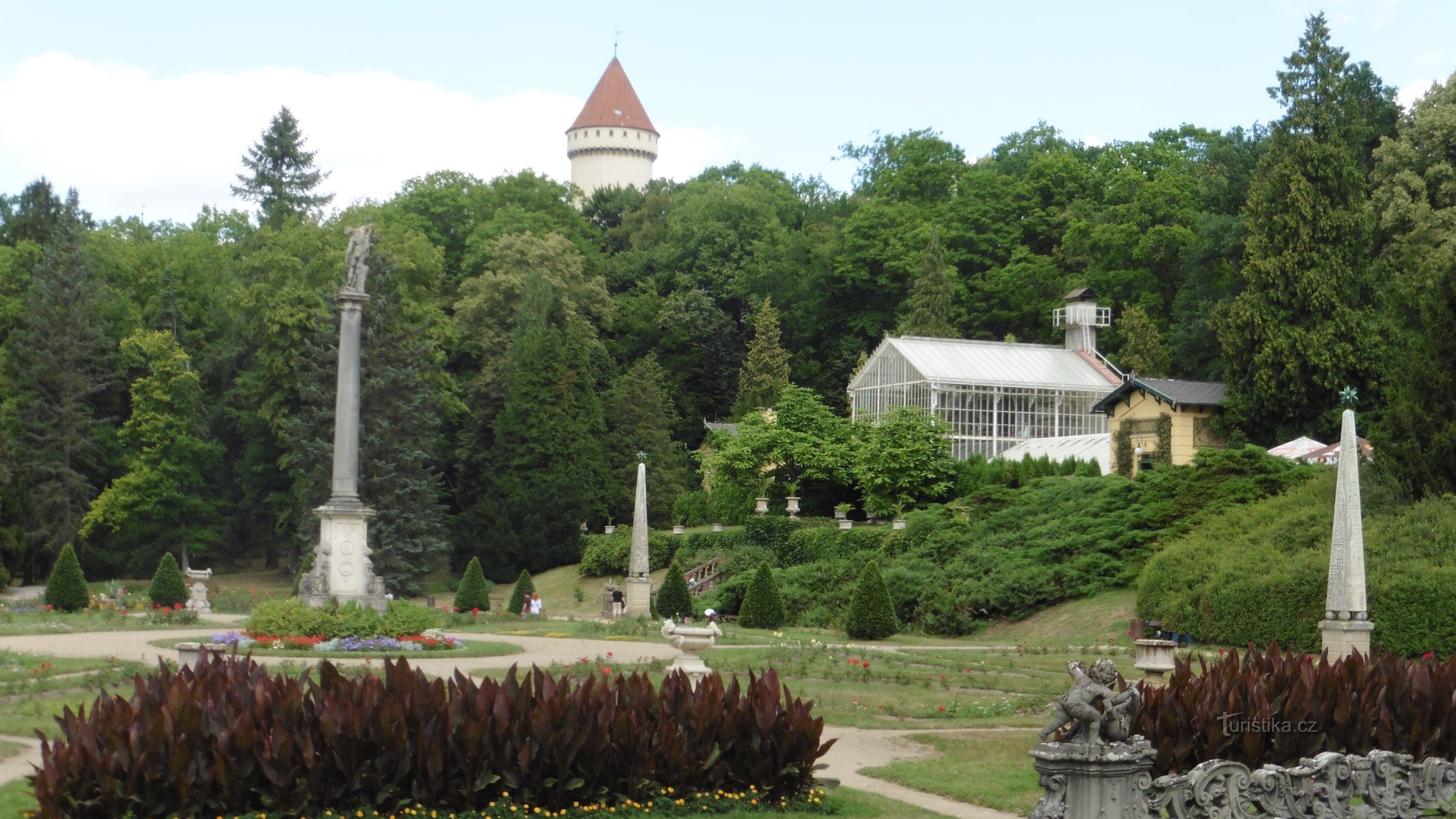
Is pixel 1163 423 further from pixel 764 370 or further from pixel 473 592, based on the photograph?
pixel 764 370

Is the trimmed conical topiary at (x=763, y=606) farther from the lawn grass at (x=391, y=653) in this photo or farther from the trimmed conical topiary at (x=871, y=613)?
the lawn grass at (x=391, y=653)

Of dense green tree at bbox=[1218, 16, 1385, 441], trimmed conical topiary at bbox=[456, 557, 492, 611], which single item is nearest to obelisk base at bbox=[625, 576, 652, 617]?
trimmed conical topiary at bbox=[456, 557, 492, 611]

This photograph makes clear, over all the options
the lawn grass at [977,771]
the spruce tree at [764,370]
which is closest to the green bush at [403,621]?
the lawn grass at [977,771]

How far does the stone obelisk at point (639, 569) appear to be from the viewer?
116 feet

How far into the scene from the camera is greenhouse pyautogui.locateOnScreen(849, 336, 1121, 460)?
49.6 m

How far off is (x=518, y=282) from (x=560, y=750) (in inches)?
2123

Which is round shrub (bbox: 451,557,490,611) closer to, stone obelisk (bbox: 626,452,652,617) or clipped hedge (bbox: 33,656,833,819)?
stone obelisk (bbox: 626,452,652,617)

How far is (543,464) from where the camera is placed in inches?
2249

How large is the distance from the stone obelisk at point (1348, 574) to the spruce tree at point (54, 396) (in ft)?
153

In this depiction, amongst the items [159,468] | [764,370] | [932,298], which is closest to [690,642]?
[159,468]

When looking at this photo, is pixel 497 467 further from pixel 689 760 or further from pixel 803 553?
pixel 689 760

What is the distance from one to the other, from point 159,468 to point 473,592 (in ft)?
71.9

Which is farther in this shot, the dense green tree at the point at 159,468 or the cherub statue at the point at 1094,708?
the dense green tree at the point at 159,468

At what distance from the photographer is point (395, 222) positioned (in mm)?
69438
